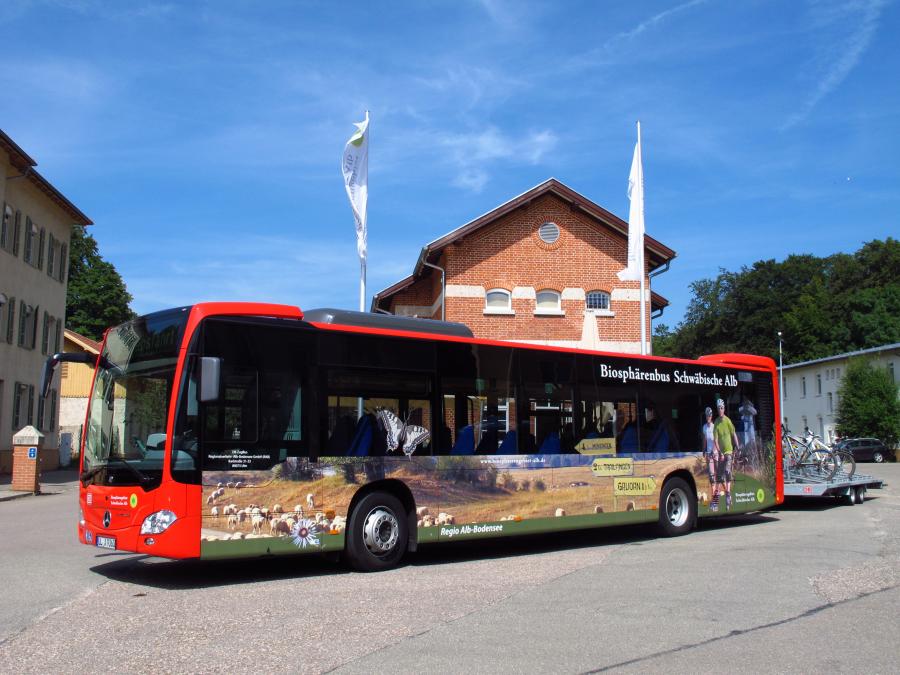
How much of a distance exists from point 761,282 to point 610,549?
77.7m

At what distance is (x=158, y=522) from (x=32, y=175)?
1078 inches

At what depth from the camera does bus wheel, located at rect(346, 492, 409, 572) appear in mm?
10281

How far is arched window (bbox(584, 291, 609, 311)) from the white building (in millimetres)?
34497

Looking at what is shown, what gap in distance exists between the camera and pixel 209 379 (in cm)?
883

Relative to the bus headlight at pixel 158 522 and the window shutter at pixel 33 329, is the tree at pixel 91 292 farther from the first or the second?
the bus headlight at pixel 158 522

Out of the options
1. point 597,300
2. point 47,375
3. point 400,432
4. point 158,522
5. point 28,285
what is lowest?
point 158,522

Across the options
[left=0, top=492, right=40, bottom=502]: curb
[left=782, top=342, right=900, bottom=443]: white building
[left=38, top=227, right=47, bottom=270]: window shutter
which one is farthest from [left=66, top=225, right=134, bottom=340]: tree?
[left=782, top=342, right=900, bottom=443]: white building

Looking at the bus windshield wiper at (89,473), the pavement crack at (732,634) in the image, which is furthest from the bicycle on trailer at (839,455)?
the bus windshield wiper at (89,473)

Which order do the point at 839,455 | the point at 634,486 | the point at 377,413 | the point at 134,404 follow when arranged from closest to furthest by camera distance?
the point at 134,404 → the point at 377,413 → the point at 634,486 → the point at 839,455

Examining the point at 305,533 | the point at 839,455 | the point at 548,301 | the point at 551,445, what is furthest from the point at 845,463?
the point at 305,533

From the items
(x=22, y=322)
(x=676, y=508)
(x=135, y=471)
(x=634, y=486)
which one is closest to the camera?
(x=135, y=471)

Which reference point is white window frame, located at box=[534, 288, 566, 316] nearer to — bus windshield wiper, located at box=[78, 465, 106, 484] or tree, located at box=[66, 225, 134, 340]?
bus windshield wiper, located at box=[78, 465, 106, 484]

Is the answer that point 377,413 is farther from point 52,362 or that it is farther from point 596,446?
point 596,446

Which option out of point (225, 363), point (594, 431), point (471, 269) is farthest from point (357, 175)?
point (225, 363)
